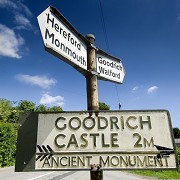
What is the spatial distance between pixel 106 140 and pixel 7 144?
2038 centimetres

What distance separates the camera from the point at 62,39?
204 cm

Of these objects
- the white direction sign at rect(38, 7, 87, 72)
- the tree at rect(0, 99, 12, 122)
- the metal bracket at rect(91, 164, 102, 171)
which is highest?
the tree at rect(0, 99, 12, 122)

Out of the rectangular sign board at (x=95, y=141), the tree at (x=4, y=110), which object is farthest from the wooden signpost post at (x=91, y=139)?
the tree at (x=4, y=110)

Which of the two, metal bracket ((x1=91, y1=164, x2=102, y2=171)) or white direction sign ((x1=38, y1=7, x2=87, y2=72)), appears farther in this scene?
white direction sign ((x1=38, y1=7, x2=87, y2=72))

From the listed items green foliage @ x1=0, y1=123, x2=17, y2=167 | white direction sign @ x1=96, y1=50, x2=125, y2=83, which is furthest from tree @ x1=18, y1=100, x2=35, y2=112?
white direction sign @ x1=96, y1=50, x2=125, y2=83

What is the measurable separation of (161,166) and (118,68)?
5.31ft

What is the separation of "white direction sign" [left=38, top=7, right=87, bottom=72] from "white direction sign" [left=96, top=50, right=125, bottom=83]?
292 mm

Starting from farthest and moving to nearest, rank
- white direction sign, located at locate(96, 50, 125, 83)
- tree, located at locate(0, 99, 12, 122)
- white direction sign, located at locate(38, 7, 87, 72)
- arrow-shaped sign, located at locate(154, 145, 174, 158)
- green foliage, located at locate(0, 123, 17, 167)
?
tree, located at locate(0, 99, 12, 122)
green foliage, located at locate(0, 123, 17, 167)
white direction sign, located at locate(96, 50, 125, 83)
white direction sign, located at locate(38, 7, 87, 72)
arrow-shaped sign, located at locate(154, 145, 174, 158)

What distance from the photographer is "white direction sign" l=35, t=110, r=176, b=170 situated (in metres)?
1.68

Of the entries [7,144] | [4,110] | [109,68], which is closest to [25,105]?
[4,110]

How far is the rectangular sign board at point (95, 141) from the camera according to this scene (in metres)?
1.67

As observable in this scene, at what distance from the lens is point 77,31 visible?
2311 millimetres

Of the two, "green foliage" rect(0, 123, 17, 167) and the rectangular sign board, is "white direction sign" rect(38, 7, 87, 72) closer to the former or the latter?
the rectangular sign board

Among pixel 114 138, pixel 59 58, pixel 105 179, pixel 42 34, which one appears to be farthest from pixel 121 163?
pixel 105 179
